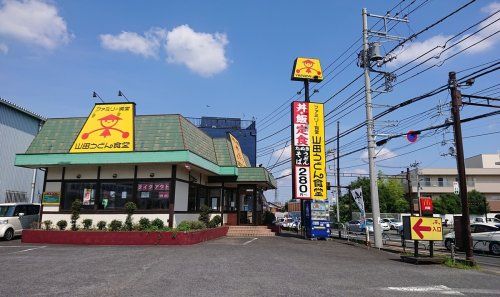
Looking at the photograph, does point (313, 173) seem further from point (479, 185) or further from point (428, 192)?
point (479, 185)

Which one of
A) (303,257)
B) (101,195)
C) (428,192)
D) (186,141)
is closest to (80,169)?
(101,195)

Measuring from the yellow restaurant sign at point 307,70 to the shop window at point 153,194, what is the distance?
41.5 ft

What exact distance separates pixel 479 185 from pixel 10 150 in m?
68.3

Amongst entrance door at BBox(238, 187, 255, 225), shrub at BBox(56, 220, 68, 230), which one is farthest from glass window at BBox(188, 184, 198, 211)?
shrub at BBox(56, 220, 68, 230)

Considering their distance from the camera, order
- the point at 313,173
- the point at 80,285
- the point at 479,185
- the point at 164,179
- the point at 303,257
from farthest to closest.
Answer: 1. the point at 479,185
2. the point at 313,173
3. the point at 164,179
4. the point at 303,257
5. the point at 80,285

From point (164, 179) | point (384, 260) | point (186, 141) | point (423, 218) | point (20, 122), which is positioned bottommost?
point (384, 260)

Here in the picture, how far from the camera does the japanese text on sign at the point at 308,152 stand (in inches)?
946

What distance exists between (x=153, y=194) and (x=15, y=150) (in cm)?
1689

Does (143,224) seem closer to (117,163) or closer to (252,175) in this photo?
(117,163)

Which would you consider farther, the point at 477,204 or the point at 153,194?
the point at 477,204

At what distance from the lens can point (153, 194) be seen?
69.1 feet

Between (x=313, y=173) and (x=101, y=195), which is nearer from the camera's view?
(x=101, y=195)

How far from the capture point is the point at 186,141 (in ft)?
69.7

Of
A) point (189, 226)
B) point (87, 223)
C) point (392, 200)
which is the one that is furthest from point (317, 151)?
point (392, 200)
